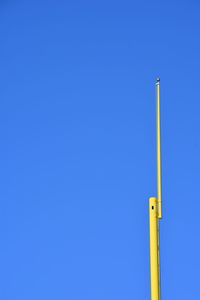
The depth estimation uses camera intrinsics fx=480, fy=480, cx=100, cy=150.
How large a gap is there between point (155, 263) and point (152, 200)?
0.32 metres

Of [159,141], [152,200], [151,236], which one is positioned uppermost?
[159,141]

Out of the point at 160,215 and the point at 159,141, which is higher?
the point at 159,141

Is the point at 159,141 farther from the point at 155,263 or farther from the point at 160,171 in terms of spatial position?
the point at 155,263

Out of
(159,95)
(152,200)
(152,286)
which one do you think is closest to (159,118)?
(159,95)

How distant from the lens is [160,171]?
105 inches

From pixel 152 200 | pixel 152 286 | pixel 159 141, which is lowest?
pixel 152 286

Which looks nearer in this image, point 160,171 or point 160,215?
point 160,215

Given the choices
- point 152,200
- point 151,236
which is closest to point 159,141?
point 152,200

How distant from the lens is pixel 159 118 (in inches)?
109

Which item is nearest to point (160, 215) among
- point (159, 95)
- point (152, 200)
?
point (152, 200)

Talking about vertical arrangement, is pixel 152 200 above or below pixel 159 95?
below

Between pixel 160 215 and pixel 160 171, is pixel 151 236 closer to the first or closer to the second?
pixel 160 215

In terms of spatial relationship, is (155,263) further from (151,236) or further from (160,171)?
(160,171)

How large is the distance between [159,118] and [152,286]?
94cm
